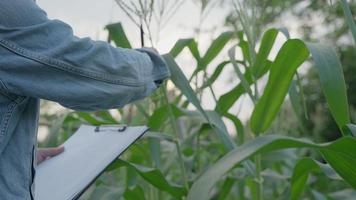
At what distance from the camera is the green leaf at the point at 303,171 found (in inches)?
46.3

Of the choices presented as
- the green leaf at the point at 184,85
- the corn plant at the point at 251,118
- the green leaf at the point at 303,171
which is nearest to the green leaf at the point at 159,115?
the corn plant at the point at 251,118

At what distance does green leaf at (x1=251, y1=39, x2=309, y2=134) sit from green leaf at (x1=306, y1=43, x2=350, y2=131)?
0.14m

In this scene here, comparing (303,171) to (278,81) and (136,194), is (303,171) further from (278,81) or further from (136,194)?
(136,194)

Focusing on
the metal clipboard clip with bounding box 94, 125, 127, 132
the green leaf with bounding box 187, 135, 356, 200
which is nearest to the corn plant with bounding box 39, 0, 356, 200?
the green leaf with bounding box 187, 135, 356, 200

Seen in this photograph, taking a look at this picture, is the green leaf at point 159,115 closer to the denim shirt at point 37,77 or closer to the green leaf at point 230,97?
the green leaf at point 230,97

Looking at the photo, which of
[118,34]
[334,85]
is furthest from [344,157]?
[118,34]

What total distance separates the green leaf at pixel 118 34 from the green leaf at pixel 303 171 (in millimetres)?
456

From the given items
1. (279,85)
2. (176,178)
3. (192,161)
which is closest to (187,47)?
(279,85)

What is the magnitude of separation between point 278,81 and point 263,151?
1.06 feet

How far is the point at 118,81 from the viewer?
0.90 m

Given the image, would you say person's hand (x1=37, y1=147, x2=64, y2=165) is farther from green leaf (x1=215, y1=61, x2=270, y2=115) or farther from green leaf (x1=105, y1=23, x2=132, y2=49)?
green leaf (x1=215, y1=61, x2=270, y2=115)

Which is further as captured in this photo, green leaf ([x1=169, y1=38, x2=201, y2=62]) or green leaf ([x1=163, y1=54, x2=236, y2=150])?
green leaf ([x1=169, y1=38, x2=201, y2=62])

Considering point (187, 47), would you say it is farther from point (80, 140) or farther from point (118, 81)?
point (118, 81)

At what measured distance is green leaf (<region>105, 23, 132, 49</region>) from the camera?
1368mm
